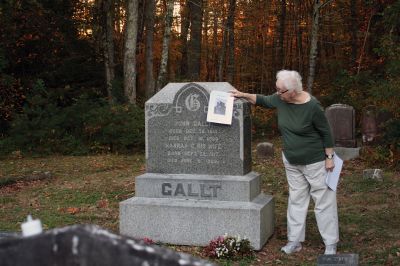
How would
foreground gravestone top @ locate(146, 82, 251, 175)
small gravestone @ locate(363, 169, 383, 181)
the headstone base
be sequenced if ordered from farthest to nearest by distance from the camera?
1. small gravestone @ locate(363, 169, 383, 181)
2. foreground gravestone top @ locate(146, 82, 251, 175)
3. the headstone base

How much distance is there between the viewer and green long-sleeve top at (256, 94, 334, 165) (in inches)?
245

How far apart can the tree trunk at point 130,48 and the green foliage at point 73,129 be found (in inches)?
45.4

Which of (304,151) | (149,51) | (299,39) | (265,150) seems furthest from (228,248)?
(299,39)

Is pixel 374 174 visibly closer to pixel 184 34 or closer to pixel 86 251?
pixel 86 251

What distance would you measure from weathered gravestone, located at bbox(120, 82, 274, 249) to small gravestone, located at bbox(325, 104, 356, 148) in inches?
292

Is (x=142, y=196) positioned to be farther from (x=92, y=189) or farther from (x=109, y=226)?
(x=92, y=189)

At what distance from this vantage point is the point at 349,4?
92.2 feet

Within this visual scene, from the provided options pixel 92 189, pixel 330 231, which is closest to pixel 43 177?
pixel 92 189

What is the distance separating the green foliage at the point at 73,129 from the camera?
638 inches

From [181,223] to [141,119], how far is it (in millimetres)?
9744

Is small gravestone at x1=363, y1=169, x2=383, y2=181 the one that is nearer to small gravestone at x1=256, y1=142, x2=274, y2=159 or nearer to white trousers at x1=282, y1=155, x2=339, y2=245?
small gravestone at x1=256, y1=142, x2=274, y2=159

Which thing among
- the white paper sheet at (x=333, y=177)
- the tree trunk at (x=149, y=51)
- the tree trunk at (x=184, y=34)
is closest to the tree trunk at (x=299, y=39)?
the tree trunk at (x=184, y=34)

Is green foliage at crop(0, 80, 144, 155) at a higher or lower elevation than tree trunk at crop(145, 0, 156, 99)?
lower

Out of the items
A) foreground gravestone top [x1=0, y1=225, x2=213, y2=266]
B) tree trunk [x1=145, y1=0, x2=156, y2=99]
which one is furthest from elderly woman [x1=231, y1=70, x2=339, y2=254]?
tree trunk [x1=145, y1=0, x2=156, y2=99]
